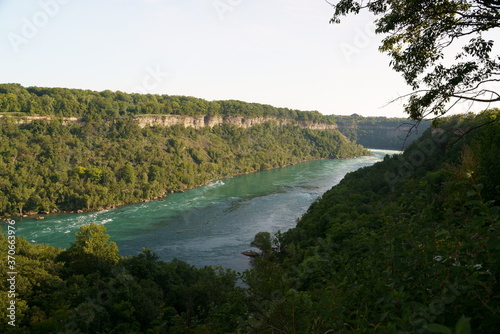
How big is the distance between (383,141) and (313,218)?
5663 inches

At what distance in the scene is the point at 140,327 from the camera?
15547mm

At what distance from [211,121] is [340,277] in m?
111

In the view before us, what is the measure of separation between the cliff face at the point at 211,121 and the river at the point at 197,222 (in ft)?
106

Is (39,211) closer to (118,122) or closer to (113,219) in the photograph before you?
(113,219)

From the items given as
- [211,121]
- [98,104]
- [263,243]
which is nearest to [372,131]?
[211,121]

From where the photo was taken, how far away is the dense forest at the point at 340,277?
3053 millimetres

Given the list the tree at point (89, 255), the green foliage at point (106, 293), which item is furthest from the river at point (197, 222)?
the tree at point (89, 255)

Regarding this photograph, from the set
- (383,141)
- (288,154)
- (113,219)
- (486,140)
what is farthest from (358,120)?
(486,140)

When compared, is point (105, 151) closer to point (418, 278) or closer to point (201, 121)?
point (201, 121)

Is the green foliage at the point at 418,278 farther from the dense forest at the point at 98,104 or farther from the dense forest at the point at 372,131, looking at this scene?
the dense forest at the point at 372,131

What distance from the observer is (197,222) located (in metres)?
43.7

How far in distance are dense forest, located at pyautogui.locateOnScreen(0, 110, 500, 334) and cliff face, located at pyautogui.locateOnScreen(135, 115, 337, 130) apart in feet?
223

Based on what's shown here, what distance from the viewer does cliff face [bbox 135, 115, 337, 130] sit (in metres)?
91.7

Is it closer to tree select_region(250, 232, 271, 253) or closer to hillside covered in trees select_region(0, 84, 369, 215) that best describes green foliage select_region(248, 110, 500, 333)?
tree select_region(250, 232, 271, 253)
